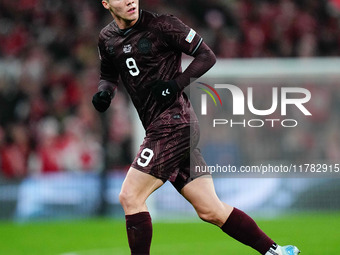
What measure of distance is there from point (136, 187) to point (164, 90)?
28.3 inches

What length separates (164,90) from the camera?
212 inches

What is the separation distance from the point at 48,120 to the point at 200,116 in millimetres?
2694

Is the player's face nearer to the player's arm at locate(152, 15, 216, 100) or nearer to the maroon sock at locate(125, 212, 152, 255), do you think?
the player's arm at locate(152, 15, 216, 100)

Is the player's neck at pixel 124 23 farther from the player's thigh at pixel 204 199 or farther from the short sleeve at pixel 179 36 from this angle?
the player's thigh at pixel 204 199

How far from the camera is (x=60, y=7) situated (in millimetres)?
15602

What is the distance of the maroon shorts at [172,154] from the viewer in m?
5.44

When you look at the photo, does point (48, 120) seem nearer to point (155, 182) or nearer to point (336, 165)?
point (336, 165)

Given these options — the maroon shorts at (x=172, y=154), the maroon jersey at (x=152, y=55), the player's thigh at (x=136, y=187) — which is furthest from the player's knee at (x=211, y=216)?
the maroon jersey at (x=152, y=55)

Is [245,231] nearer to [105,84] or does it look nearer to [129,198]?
[129,198]

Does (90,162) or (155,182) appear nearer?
(155,182)

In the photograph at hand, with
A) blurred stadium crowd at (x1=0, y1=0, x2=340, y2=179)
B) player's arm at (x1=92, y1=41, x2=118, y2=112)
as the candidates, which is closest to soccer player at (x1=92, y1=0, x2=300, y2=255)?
player's arm at (x1=92, y1=41, x2=118, y2=112)

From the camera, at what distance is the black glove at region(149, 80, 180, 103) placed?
212 inches

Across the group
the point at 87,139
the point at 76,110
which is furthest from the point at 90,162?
the point at 76,110

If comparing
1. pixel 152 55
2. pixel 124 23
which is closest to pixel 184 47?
pixel 152 55
